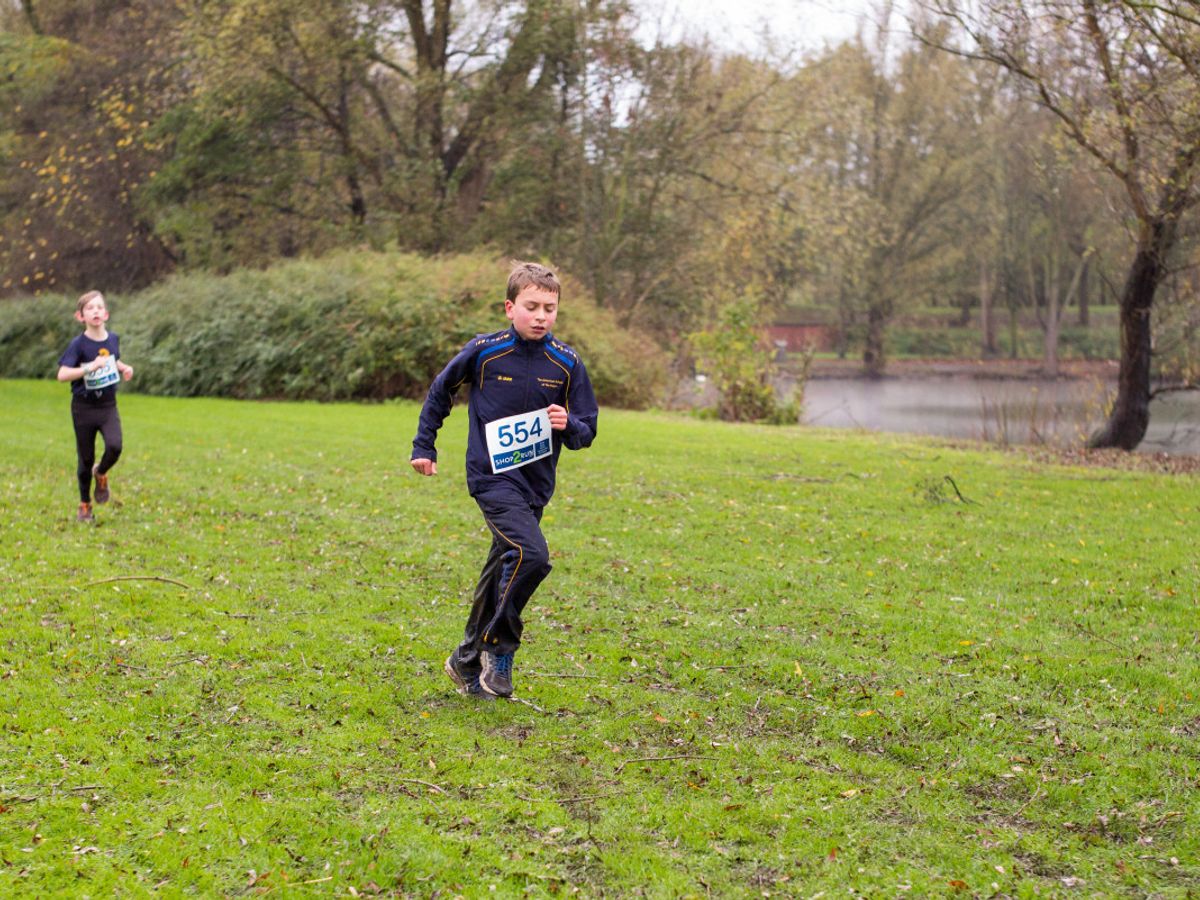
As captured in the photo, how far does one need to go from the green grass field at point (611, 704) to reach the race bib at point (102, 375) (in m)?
1.32

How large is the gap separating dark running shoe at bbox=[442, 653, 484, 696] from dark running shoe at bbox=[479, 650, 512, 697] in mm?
84

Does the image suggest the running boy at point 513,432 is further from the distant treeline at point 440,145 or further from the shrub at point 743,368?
the distant treeline at point 440,145

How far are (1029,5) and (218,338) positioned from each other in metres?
19.3

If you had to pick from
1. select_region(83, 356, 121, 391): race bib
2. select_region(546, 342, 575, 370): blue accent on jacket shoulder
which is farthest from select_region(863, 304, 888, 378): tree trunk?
select_region(546, 342, 575, 370): blue accent on jacket shoulder

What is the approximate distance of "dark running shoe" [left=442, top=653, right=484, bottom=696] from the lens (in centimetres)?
641

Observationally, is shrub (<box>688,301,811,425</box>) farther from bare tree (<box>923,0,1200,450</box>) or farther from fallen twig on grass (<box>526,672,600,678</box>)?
fallen twig on grass (<box>526,672,600,678</box>)

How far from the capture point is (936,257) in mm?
51469

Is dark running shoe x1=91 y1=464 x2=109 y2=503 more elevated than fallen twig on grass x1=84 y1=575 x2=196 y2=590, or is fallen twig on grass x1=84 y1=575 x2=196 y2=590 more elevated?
dark running shoe x1=91 y1=464 x2=109 y2=503

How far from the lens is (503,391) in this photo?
20.2 feet

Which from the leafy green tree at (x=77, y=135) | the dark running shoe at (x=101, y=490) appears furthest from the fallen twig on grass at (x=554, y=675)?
the leafy green tree at (x=77, y=135)

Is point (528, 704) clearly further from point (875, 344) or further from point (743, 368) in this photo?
point (875, 344)

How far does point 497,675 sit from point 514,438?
1.29 m

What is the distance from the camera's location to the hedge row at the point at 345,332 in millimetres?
25906

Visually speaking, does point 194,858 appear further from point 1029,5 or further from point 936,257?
point 936,257
